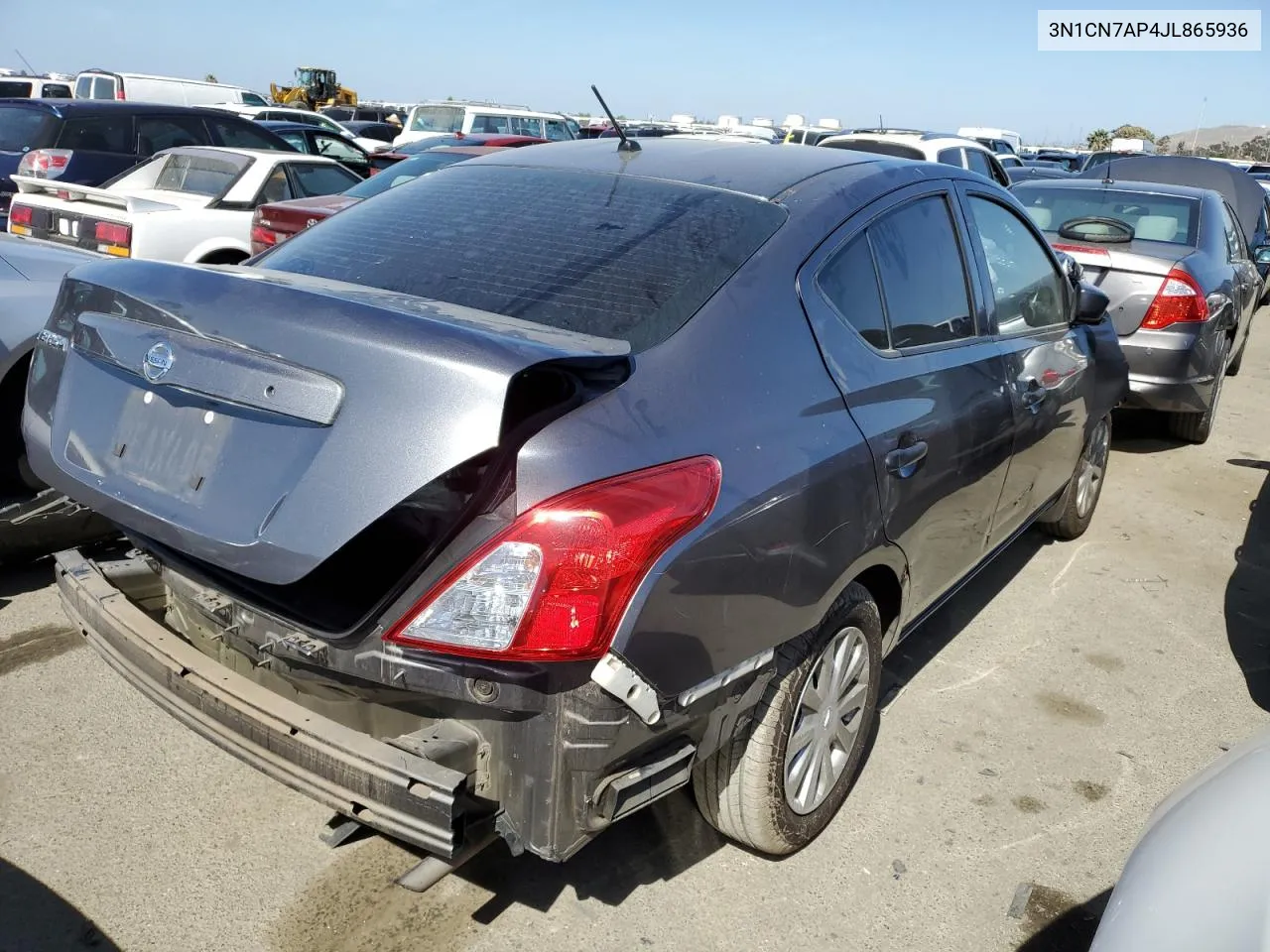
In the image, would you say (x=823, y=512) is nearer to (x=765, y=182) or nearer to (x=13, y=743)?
(x=765, y=182)

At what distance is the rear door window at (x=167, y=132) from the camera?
9.91m

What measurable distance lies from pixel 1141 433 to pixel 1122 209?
1.60 m

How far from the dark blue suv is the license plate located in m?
8.07

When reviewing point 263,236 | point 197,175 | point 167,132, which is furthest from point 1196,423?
point 167,132

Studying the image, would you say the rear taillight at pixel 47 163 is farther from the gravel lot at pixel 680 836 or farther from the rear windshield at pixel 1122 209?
the rear windshield at pixel 1122 209

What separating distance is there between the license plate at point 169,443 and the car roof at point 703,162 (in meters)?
1.41

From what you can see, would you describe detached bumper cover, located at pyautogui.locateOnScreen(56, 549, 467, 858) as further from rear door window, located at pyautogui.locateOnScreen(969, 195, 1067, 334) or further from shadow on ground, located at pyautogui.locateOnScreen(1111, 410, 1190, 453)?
shadow on ground, located at pyautogui.locateOnScreen(1111, 410, 1190, 453)

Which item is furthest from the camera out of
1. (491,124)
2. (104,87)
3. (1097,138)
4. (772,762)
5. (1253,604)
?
(1097,138)

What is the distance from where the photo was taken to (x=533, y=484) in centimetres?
193

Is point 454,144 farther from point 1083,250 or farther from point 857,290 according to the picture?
point 857,290

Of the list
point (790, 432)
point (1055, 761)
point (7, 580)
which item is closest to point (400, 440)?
point (790, 432)

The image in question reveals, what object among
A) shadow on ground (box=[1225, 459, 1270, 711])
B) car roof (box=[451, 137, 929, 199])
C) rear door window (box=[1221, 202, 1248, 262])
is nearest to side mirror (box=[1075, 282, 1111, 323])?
car roof (box=[451, 137, 929, 199])

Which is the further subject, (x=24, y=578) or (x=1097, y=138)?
(x=1097, y=138)

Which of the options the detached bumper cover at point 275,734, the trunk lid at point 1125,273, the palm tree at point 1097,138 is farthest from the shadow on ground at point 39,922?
the palm tree at point 1097,138
